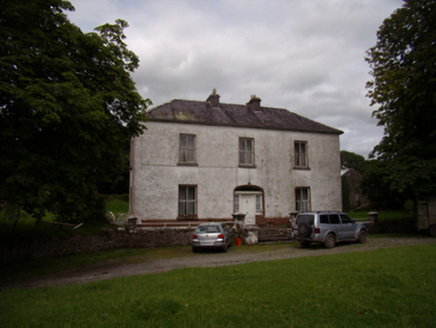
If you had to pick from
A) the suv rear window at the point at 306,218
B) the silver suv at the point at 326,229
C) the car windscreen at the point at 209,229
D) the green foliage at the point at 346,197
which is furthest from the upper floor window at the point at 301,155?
the green foliage at the point at 346,197

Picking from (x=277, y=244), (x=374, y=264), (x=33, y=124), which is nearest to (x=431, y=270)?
(x=374, y=264)

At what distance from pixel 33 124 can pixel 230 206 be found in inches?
604

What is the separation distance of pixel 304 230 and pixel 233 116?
11.6 meters

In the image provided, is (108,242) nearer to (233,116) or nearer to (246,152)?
(246,152)

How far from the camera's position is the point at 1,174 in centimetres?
1049

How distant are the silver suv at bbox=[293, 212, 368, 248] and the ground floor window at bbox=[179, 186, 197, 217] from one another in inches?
320

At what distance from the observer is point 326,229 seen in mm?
16734

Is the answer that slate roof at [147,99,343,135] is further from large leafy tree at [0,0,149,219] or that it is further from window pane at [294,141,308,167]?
large leafy tree at [0,0,149,219]

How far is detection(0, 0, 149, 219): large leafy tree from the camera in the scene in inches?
391

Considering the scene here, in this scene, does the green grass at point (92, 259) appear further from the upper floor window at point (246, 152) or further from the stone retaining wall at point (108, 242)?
the upper floor window at point (246, 152)

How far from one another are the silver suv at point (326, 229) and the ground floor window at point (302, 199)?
25.0 ft

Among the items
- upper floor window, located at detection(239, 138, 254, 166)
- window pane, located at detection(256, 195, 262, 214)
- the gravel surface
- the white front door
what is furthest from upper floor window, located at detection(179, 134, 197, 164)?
the gravel surface

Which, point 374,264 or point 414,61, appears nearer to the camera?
point 374,264

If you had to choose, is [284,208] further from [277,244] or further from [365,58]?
[365,58]
